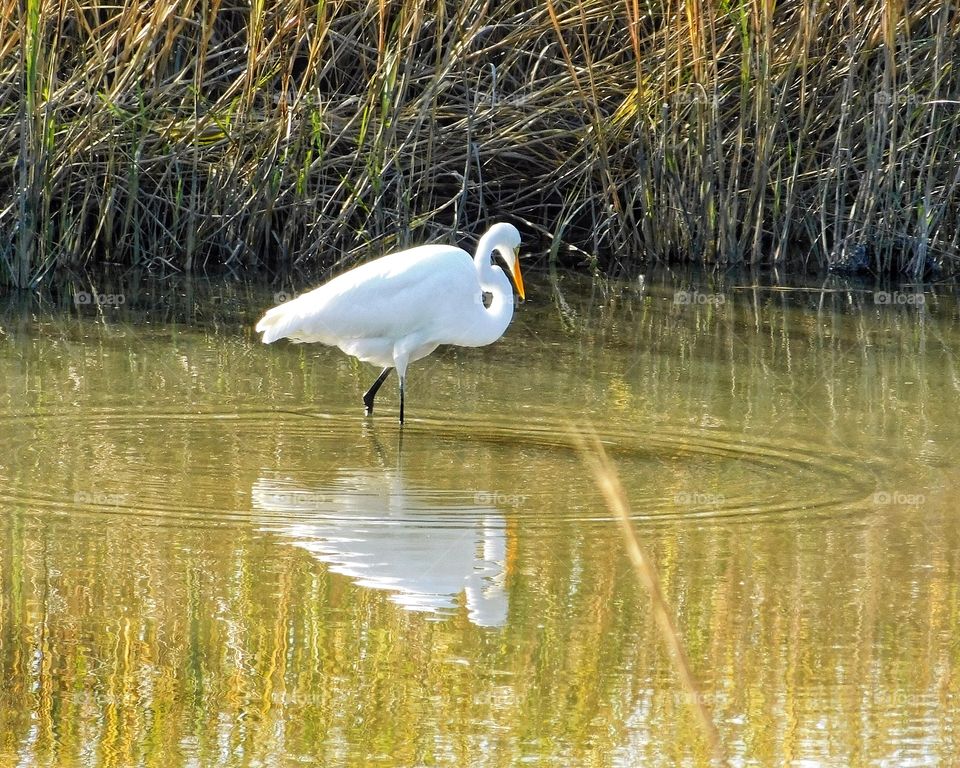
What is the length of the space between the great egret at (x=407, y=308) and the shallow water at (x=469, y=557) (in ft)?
0.82

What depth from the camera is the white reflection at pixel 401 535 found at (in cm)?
372

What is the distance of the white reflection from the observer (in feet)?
12.2

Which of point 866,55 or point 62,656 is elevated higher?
point 866,55

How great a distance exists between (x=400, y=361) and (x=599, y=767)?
3.37 meters

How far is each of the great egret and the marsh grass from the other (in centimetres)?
246

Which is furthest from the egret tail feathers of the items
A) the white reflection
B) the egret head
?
the white reflection

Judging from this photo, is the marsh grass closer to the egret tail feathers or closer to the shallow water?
the shallow water

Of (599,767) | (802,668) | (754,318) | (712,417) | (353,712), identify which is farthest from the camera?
(754,318)

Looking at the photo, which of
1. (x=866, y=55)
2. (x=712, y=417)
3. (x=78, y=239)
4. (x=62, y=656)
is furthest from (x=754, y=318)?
(x=62, y=656)

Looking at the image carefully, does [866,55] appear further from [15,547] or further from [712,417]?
[15,547]

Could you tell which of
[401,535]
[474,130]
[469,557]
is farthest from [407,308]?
[474,130]

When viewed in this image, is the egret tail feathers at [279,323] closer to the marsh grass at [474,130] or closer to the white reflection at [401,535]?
the white reflection at [401,535]

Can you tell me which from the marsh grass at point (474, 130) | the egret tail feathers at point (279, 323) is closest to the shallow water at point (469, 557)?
the egret tail feathers at point (279, 323)

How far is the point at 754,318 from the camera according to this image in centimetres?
821
